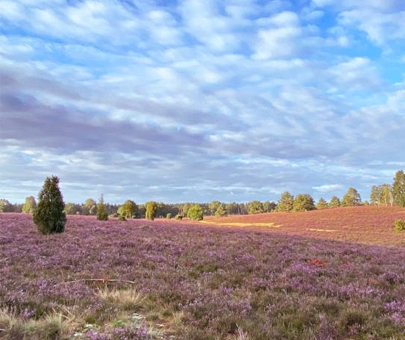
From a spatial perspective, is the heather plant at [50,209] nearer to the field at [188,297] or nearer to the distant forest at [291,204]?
the field at [188,297]

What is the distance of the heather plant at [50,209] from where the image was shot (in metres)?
19.5

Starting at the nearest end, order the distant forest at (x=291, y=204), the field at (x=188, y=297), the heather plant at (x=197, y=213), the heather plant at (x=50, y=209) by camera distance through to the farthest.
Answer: the field at (x=188, y=297)
the heather plant at (x=50, y=209)
the heather plant at (x=197, y=213)
the distant forest at (x=291, y=204)

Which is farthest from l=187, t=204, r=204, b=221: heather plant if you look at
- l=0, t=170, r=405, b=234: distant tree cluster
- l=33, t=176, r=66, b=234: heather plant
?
l=33, t=176, r=66, b=234: heather plant

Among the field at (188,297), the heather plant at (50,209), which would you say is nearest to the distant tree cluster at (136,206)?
the heather plant at (50,209)

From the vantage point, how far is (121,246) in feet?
53.2

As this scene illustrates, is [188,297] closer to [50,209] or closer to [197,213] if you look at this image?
[50,209]

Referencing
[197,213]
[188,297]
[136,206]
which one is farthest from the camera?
[197,213]

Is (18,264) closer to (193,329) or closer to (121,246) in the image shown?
(121,246)

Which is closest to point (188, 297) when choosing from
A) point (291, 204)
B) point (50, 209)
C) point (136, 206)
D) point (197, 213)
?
point (50, 209)

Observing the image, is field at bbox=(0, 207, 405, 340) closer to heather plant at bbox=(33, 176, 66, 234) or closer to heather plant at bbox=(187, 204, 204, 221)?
heather plant at bbox=(33, 176, 66, 234)

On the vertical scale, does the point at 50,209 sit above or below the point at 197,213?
above

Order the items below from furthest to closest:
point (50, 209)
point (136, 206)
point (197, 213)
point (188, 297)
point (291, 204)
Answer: point (291, 204) → point (197, 213) → point (136, 206) → point (50, 209) → point (188, 297)

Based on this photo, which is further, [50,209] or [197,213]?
[197,213]

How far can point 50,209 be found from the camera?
1975 cm
